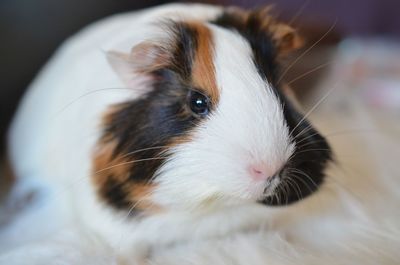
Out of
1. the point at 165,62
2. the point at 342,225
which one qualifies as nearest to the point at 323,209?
the point at 342,225

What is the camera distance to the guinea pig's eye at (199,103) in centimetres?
75

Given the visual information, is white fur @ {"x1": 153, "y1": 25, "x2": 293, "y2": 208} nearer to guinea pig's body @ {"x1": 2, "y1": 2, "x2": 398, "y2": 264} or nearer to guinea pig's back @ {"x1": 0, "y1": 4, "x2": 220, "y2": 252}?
guinea pig's body @ {"x1": 2, "y1": 2, "x2": 398, "y2": 264}

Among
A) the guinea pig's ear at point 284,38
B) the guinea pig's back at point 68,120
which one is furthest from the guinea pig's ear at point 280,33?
the guinea pig's back at point 68,120

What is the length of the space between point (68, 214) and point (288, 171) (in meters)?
0.49

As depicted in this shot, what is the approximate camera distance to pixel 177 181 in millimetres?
751

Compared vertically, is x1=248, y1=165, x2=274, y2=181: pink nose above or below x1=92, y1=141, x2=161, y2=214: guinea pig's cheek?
above

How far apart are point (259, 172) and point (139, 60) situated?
28 centimetres

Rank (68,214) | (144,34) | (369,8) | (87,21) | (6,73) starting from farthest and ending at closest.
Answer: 1. (369,8)
2. (87,21)
3. (6,73)
4. (68,214)
5. (144,34)

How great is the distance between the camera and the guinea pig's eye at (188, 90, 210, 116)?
0.75 m

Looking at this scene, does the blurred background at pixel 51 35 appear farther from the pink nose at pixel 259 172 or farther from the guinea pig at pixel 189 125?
the pink nose at pixel 259 172

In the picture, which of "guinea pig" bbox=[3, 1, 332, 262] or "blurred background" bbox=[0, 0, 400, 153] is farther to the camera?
"blurred background" bbox=[0, 0, 400, 153]

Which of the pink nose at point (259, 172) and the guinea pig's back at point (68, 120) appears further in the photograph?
the guinea pig's back at point (68, 120)

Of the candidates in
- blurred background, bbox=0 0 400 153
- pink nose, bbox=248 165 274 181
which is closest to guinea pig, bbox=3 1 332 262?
pink nose, bbox=248 165 274 181

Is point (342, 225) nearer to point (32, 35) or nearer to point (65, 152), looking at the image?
point (65, 152)
